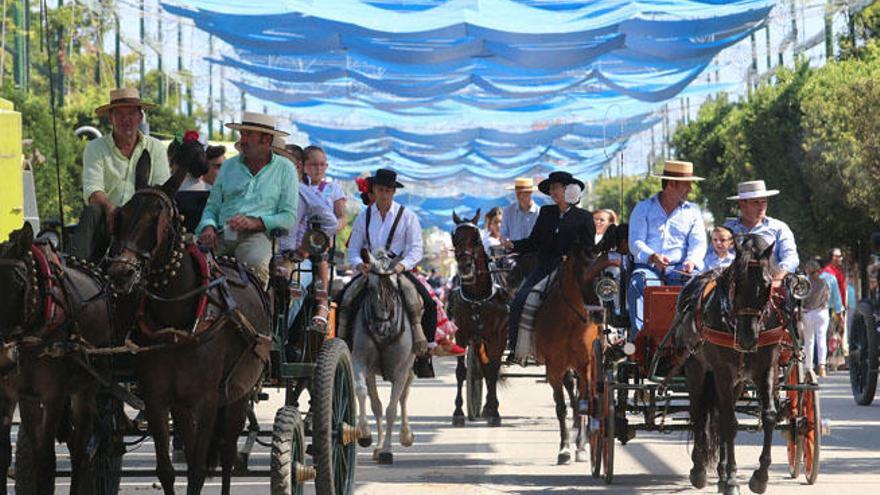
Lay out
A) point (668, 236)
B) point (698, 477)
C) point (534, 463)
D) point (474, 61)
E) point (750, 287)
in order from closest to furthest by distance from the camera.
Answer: point (750, 287) < point (698, 477) < point (668, 236) < point (534, 463) < point (474, 61)

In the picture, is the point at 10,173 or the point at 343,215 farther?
the point at 10,173

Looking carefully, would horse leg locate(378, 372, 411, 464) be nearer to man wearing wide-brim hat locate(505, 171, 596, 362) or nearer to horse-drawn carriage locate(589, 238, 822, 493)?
man wearing wide-brim hat locate(505, 171, 596, 362)

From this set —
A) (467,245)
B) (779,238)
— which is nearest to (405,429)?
(467,245)

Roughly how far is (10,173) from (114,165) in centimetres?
983

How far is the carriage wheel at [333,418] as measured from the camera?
1112 cm

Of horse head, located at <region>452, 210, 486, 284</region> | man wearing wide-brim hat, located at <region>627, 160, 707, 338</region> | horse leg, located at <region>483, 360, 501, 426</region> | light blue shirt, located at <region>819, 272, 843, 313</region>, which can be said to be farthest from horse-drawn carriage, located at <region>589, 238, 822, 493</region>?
light blue shirt, located at <region>819, 272, 843, 313</region>

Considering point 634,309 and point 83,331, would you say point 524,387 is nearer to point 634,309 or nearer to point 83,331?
point 634,309

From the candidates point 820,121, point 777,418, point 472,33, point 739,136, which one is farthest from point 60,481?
point 739,136

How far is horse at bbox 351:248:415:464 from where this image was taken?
16469 mm

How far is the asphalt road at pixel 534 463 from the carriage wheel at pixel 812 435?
13 centimetres

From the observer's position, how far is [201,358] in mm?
10320

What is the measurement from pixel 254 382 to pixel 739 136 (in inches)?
1545

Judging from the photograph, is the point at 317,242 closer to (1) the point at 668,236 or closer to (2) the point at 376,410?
(1) the point at 668,236

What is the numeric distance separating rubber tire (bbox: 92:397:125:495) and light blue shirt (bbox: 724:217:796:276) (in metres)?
5.03
